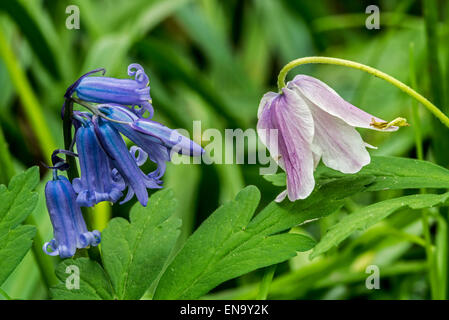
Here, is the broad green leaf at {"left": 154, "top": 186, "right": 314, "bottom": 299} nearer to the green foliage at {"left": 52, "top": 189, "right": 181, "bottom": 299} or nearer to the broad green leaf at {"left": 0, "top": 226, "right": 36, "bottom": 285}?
the green foliage at {"left": 52, "top": 189, "right": 181, "bottom": 299}

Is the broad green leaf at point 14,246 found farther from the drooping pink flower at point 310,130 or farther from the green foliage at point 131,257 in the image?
the drooping pink flower at point 310,130

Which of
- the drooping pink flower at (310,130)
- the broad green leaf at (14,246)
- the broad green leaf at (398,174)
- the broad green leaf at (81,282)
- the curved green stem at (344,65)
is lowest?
the broad green leaf at (81,282)

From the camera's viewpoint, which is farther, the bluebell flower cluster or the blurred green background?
the blurred green background

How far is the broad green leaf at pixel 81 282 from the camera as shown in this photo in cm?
60

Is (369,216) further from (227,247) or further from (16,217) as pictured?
(16,217)

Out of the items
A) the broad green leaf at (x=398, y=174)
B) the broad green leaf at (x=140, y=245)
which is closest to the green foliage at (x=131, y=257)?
the broad green leaf at (x=140, y=245)

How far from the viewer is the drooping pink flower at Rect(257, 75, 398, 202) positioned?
23.3 inches

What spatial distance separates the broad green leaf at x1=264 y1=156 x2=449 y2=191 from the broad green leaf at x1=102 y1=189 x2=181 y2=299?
13 cm

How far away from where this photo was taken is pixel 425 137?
62.5 inches

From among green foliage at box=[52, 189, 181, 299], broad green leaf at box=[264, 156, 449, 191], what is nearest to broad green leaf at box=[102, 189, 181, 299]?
green foliage at box=[52, 189, 181, 299]

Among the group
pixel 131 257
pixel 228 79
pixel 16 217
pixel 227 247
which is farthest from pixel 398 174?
pixel 228 79

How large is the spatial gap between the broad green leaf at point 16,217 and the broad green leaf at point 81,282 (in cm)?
5

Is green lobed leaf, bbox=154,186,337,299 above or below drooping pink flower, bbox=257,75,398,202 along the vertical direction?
below
